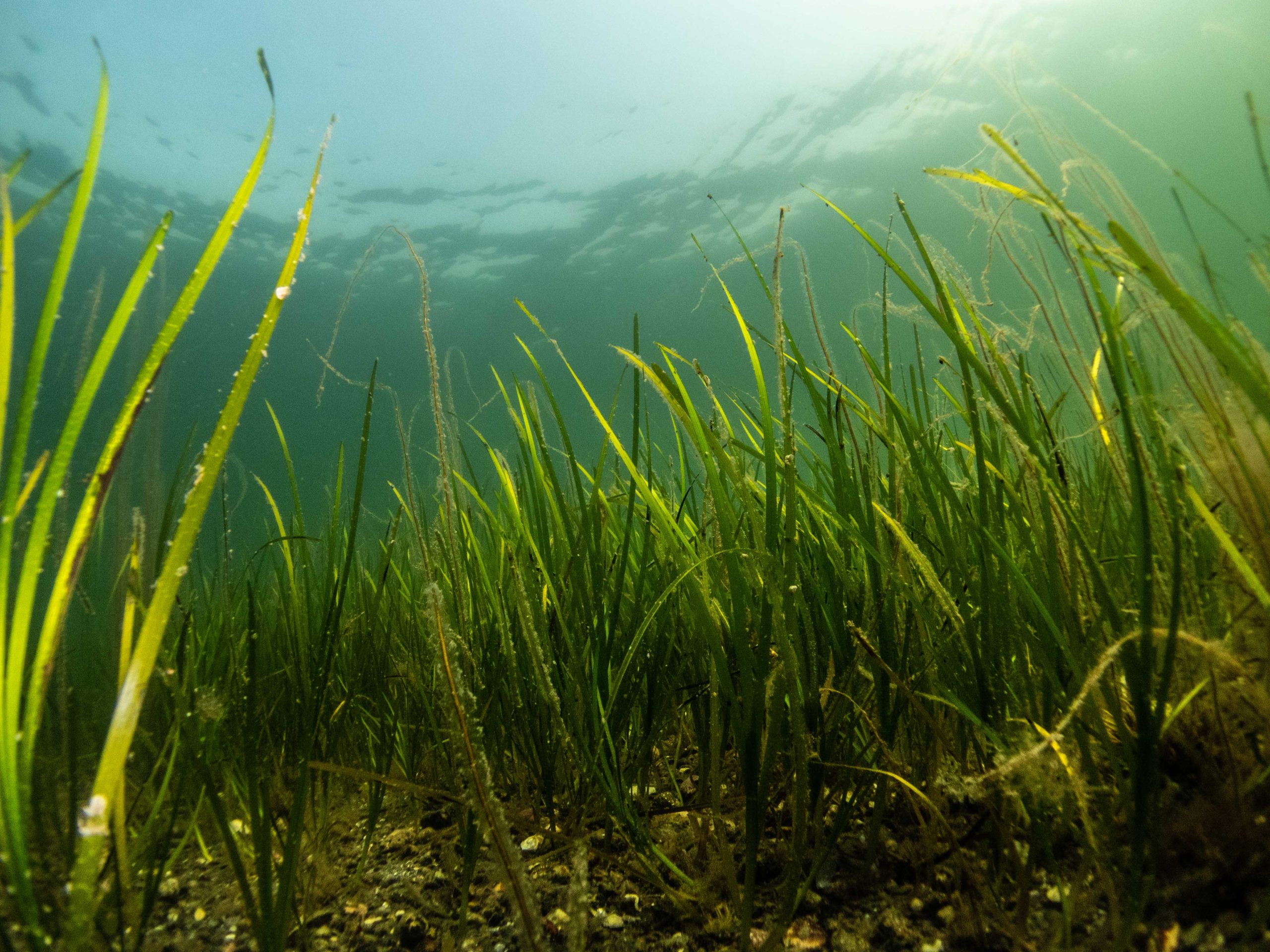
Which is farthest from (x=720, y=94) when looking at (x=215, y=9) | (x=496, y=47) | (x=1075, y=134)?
(x=1075, y=134)

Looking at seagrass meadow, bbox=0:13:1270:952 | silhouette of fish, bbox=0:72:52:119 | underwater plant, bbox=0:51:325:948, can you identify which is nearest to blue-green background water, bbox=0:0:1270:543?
silhouette of fish, bbox=0:72:52:119

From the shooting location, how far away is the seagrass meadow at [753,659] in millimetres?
634

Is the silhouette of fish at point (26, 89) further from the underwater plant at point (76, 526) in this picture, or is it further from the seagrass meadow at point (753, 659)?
the underwater plant at point (76, 526)

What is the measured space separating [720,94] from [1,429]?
26946 millimetres

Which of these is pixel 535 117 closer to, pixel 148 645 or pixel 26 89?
pixel 26 89

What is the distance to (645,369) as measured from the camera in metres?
0.94

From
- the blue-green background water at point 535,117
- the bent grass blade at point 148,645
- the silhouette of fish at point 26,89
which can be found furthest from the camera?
the blue-green background water at point 535,117

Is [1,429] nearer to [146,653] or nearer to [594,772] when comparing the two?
[146,653]

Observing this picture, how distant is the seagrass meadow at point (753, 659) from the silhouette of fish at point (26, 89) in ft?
95.5

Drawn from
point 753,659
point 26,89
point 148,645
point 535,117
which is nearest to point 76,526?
point 148,645

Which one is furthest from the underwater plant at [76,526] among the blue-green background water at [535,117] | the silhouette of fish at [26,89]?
the silhouette of fish at [26,89]

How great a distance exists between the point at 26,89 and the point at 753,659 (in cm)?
3116

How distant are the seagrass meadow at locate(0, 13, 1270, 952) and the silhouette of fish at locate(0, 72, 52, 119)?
95.5 feet

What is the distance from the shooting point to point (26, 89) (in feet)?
65.3
